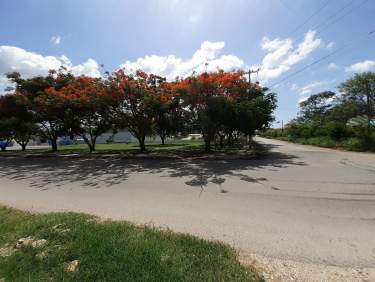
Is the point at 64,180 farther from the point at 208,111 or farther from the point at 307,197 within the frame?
the point at 208,111

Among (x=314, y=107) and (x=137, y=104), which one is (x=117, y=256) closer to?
(x=137, y=104)

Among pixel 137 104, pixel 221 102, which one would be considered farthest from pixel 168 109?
pixel 221 102

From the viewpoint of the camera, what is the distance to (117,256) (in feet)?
12.2

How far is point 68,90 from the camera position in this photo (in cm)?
1958

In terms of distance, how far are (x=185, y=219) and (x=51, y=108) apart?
16.6 meters

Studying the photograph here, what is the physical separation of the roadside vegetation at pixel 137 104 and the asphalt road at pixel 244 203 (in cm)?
659

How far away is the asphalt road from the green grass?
27.8 inches

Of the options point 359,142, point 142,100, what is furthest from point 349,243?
point 359,142

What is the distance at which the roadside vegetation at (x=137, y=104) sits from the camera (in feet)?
57.7

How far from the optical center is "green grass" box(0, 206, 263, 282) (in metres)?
3.31

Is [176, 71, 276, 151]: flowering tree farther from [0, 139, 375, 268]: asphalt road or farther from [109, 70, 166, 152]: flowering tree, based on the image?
[0, 139, 375, 268]: asphalt road

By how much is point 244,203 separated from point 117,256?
12.6ft

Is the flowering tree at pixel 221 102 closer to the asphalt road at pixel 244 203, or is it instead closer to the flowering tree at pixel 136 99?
the flowering tree at pixel 136 99

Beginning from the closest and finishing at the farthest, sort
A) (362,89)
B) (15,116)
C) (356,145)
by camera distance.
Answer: (15,116) < (356,145) < (362,89)
